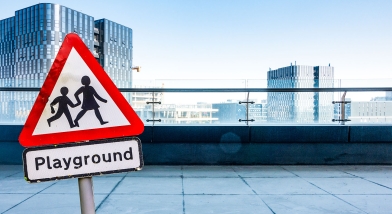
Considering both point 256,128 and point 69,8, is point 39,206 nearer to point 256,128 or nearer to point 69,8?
point 256,128

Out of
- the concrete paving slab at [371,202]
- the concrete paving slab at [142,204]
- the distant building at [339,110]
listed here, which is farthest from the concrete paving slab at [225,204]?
the distant building at [339,110]

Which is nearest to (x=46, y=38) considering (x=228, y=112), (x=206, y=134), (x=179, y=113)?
(x=179, y=113)

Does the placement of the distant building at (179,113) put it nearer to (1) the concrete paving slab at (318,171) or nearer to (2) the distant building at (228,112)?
(2) the distant building at (228,112)

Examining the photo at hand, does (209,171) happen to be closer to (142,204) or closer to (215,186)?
(215,186)

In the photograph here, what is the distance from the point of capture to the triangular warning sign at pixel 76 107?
1.72m

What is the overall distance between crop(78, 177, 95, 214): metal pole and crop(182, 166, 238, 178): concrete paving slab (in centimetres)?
416

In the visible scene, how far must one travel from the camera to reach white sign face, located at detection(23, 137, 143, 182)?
166 centimetres

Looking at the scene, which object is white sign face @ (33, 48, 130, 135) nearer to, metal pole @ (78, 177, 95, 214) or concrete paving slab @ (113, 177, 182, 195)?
metal pole @ (78, 177, 95, 214)

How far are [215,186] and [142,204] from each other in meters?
1.41

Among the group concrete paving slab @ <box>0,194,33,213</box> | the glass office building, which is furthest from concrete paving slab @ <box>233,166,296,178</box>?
the glass office building

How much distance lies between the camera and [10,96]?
7.39 metres

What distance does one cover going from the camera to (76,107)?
175cm

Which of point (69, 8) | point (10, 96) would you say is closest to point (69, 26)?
point (69, 8)

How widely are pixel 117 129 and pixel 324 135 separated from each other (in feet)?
19.7
